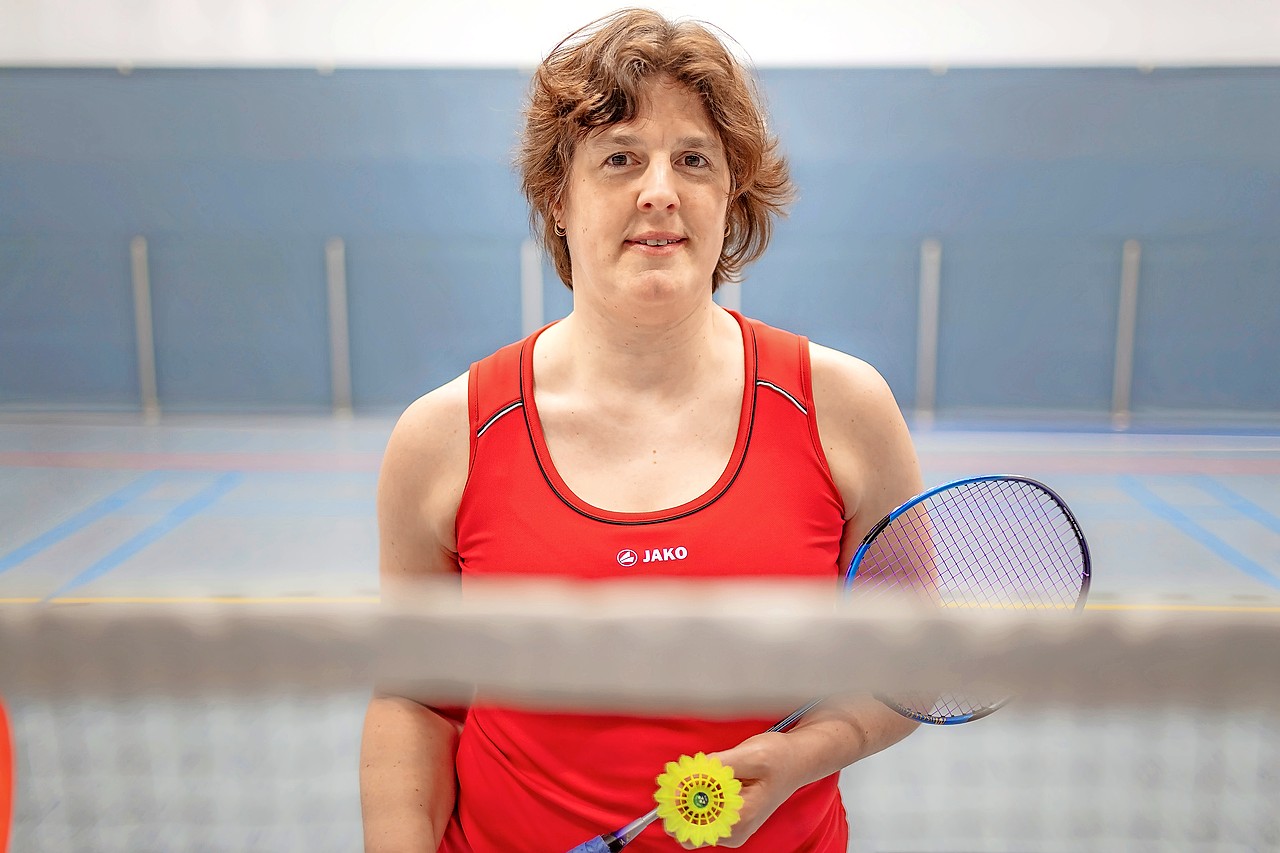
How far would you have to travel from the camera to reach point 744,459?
1380 millimetres

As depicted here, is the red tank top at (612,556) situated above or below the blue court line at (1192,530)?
above

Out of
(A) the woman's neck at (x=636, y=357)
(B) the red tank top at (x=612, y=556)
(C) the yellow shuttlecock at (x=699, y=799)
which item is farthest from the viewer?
(A) the woman's neck at (x=636, y=357)

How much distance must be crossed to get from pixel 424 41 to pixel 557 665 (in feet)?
26.2

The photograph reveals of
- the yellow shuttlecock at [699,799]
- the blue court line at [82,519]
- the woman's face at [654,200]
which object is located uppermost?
the woman's face at [654,200]

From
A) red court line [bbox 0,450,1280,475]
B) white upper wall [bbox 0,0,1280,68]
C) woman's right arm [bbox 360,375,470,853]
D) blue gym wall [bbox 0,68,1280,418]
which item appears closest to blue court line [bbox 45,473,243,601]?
red court line [bbox 0,450,1280,475]

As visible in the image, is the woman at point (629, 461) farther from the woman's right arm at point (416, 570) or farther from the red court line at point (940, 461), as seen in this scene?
the red court line at point (940, 461)

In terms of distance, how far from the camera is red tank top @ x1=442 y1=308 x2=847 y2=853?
1307mm

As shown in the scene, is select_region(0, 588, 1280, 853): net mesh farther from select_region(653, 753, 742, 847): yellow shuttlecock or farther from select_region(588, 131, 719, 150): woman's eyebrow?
select_region(588, 131, 719, 150): woman's eyebrow

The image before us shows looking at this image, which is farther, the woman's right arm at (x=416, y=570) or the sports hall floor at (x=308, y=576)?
the sports hall floor at (x=308, y=576)

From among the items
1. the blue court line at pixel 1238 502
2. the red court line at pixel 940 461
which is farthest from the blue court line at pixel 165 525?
the blue court line at pixel 1238 502

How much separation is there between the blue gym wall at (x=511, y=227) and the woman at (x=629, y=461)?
262 inches

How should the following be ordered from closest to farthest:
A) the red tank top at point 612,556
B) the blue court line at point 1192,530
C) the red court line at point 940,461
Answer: the red tank top at point 612,556, the blue court line at point 1192,530, the red court line at point 940,461

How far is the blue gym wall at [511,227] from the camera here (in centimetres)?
776

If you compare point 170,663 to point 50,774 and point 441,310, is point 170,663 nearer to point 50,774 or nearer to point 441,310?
point 50,774
